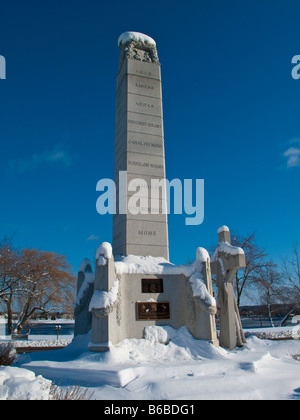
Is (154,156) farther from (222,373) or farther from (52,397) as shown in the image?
(52,397)

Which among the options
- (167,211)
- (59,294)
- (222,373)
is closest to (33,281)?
(59,294)

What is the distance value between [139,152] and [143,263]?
442cm

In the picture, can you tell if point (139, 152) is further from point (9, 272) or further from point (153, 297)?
point (9, 272)

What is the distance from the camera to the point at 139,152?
43.0ft

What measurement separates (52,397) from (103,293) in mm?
5091

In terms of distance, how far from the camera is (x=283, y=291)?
3106 cm

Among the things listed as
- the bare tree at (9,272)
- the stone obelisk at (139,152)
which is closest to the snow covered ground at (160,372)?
the stone obelisk at (139,152)

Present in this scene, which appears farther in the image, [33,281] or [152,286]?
[33,281]


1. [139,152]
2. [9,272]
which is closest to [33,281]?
[9,272]

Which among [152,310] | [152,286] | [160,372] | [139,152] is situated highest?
[139,152]

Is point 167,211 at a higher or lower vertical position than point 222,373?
higher

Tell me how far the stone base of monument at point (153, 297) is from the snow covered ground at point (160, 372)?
0.41 metres

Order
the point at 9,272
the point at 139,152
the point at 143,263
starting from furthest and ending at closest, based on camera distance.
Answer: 1. the point at 9,272
2. the point at 139,152
3. the point at 143,263
